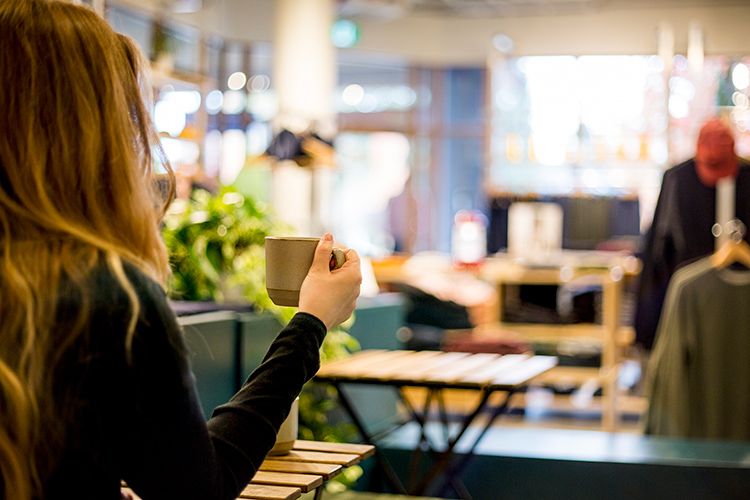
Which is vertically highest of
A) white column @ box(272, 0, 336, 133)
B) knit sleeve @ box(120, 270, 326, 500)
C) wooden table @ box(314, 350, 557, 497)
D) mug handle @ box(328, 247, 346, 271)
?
white column @ box(272, 0, 336, 133)

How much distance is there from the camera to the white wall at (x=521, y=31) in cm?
945

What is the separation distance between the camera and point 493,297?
577cm

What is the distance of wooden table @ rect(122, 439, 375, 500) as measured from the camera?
4.27ft

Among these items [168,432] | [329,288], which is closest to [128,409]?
[168,432]

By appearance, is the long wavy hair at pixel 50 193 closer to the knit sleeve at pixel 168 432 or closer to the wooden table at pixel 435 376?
the knit sleeve at pixel 168 432

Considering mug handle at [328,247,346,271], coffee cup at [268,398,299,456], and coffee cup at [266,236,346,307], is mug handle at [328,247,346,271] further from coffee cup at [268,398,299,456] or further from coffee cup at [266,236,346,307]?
coffee cup at [268,398,299,456]

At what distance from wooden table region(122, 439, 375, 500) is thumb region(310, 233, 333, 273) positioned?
387 mm

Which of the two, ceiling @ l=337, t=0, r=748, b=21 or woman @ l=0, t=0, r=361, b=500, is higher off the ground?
ceiling @ l=337, t=0, r=748, b=21

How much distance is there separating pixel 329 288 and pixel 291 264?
10cm

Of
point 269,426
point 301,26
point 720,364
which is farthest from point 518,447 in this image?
point 301,26

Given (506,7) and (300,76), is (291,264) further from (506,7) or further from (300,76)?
(506,7)

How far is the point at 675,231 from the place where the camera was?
15.2ft

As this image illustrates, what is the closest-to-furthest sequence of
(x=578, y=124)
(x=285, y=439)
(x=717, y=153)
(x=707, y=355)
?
(x=285, y=439) → (x=707, y=355) → (x=717, y=153) → (x=578, y=124)

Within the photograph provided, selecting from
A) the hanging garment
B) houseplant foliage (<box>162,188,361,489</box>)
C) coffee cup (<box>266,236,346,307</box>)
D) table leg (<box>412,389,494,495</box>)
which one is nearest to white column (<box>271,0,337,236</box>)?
the hanging garment
